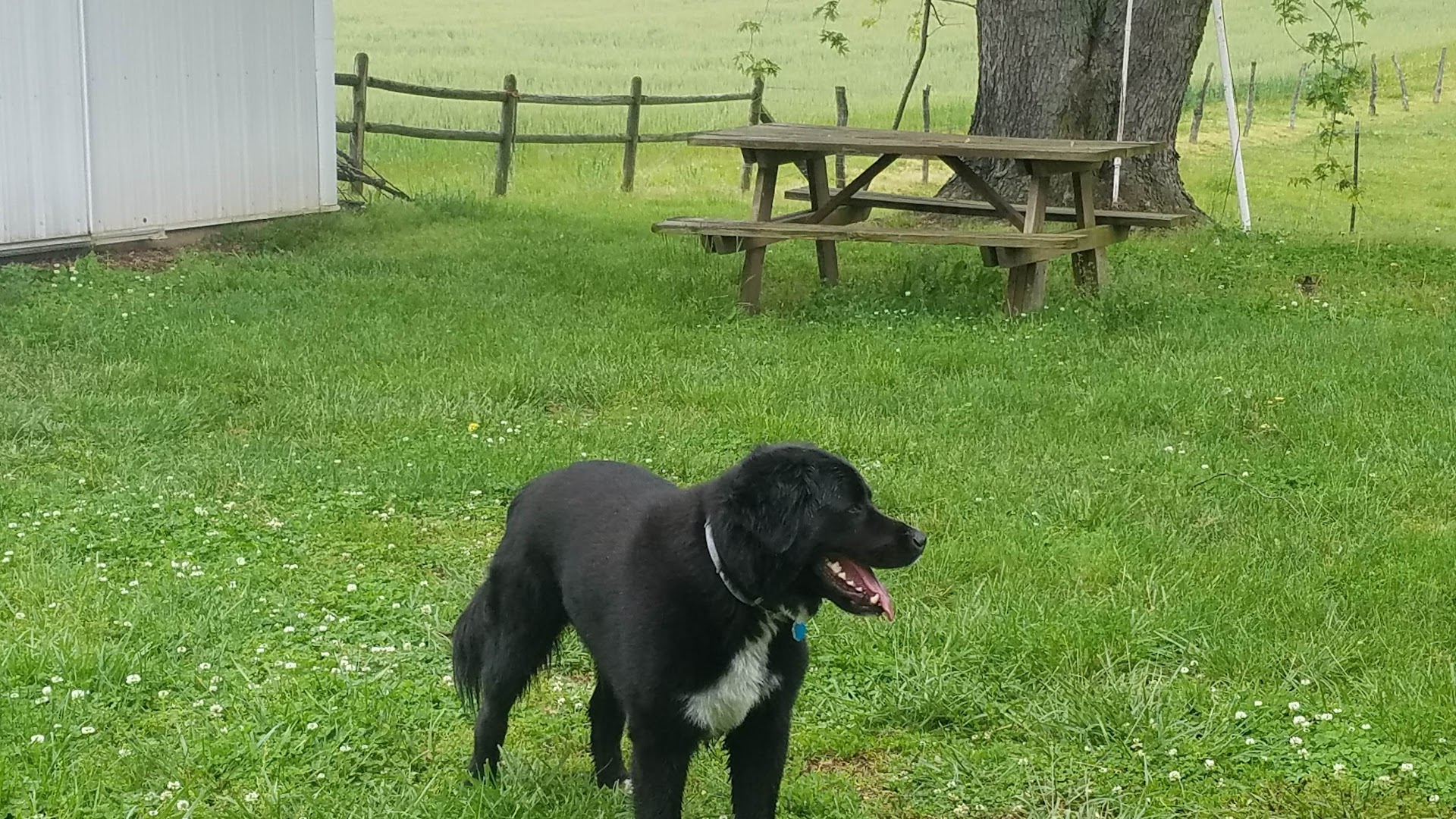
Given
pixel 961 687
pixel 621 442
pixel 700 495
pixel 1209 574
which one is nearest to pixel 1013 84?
pixel 621 442

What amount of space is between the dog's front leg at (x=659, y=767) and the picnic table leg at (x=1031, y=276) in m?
6.69

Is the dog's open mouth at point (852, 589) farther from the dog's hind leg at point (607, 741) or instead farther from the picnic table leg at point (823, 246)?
the picnic table leg at point (823, 246)

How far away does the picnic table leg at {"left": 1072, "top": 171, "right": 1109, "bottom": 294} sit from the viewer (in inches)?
390

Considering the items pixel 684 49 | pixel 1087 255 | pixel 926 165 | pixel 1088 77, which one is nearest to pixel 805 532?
pixel 1087 255

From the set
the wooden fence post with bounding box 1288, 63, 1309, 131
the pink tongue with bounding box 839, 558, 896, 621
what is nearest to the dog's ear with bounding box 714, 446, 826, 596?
the pink tongue with bounding box 839, 558, 896, 621

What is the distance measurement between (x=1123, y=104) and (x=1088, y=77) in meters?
1.14

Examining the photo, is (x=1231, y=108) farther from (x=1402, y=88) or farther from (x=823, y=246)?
(x=1402, y=88)

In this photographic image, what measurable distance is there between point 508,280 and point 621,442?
14.6ft

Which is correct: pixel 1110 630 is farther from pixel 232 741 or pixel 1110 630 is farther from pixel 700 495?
pixel 232 741

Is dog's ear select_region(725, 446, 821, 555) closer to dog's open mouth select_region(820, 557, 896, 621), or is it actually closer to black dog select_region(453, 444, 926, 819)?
black dog select_region(453, 444, 926, 819)

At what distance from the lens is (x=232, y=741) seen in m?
3.92

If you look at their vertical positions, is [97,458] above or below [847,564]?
below

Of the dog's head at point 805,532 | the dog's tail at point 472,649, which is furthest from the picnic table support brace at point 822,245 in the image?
the dog's head at point 805,532

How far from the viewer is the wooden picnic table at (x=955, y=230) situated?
9.27m
